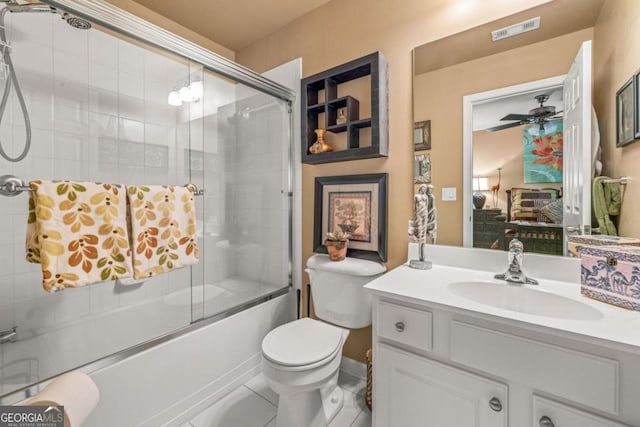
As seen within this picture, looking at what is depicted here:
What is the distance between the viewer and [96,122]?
1.64m

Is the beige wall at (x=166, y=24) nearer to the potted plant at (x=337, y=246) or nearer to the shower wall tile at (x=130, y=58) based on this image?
the shower wall tile at (x=130, y=58)

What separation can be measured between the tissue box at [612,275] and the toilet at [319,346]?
34.0 inches

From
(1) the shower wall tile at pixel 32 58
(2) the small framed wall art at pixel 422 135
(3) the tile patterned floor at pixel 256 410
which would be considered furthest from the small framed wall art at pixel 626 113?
(1) the shower wall tile at pixel 32 58

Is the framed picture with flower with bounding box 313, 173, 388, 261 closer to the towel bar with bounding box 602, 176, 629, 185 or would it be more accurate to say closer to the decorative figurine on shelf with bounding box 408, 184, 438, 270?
the decorative figurine on shelf with bounding box 408, 184, 438, 270

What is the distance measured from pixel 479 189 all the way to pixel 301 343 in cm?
117

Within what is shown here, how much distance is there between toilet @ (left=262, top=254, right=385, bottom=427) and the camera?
4.06 ft

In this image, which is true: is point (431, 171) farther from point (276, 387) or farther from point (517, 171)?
point (276, 387)

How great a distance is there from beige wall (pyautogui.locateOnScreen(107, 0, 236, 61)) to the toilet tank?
2.09m

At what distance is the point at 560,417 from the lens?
783 millimetres

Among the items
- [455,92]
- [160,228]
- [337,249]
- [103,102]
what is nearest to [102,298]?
[160,228]

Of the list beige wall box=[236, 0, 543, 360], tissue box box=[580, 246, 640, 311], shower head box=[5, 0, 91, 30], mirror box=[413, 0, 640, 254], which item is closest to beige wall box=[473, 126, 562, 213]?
mirror box=[413, 0, 640, 254]

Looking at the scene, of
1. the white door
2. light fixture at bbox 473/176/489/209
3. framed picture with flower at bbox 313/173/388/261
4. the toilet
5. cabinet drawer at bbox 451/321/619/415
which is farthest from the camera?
framed picture with flower at bbox 313/173/388/261

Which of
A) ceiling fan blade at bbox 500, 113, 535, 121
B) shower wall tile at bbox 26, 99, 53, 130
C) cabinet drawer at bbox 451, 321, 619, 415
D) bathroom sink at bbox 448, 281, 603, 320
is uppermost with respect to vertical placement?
shower wall tile at bbox 26, 99, 53, 130

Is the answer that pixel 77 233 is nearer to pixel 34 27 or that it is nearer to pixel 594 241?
pixel 34 27
